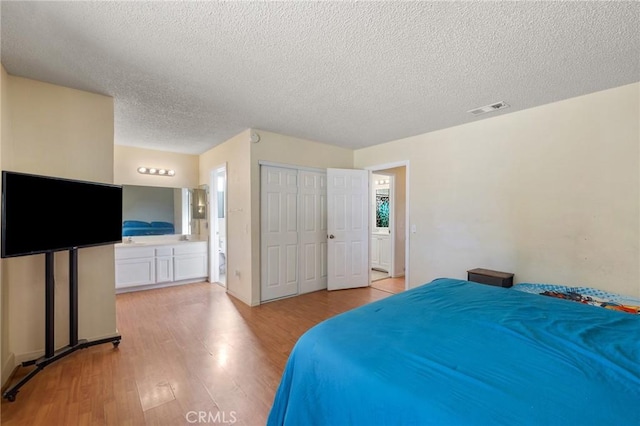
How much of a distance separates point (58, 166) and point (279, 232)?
249 cm

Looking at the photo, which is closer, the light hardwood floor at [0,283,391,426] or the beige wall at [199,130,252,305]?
the light hardwood floor at [0,283,391,426]

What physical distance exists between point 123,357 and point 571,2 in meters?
4.08

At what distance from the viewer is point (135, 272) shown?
4352mm

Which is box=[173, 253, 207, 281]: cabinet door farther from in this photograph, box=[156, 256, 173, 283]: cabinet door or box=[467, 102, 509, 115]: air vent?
box=[467, 102, 509, 115]: air vent

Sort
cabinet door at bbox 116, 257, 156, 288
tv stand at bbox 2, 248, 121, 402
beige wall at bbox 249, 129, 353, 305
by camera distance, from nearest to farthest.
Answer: tv stand at bbox 2, 248, 121, 402, beige wall at bbox 249, 129, 353, 305, cabinet door at bbox 116, 257, 156, 288

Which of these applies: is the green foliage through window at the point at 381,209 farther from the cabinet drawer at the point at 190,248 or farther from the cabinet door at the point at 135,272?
the cabinet door at the point at 135,272

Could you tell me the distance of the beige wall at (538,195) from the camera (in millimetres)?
2488

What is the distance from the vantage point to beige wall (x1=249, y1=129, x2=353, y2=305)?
3807 millimetres

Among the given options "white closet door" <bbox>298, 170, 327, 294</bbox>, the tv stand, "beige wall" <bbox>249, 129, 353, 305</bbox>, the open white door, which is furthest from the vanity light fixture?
the open white door

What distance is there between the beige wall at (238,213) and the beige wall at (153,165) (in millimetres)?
1066

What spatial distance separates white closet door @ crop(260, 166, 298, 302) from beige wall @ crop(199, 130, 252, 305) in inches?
8.2

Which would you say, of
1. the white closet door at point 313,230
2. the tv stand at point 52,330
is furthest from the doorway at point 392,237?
the tv stand at point 52,330

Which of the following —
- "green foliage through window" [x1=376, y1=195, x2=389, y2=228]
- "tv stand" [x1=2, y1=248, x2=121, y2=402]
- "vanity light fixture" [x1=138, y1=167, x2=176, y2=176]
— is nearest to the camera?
"tv stand" [x1=2, y1=248, x2=121, y2=402]

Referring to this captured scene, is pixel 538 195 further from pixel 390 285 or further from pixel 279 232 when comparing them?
pixel 279 232
